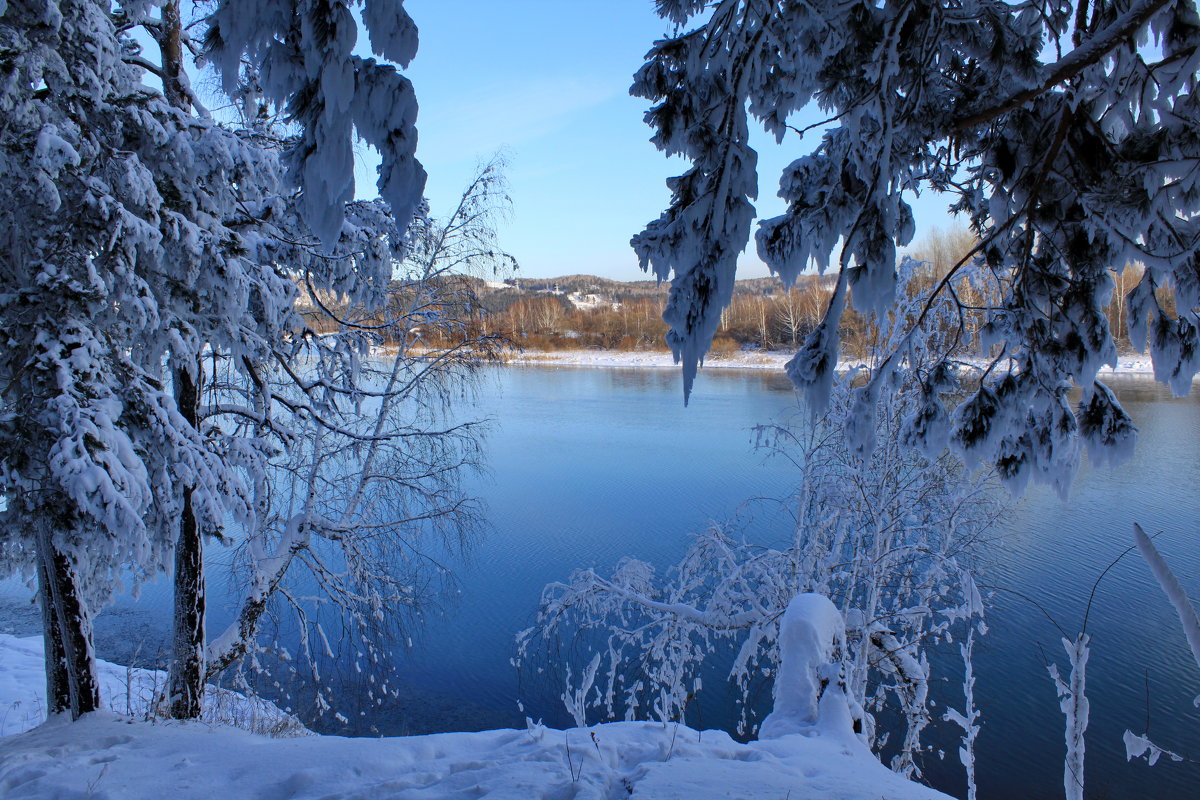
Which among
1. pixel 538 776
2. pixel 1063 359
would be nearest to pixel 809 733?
pixel 538 776

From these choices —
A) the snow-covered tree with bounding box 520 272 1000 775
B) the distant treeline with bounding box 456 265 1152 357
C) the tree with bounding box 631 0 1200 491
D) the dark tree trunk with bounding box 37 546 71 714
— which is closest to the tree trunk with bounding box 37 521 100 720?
the dark tree trunk with bounding box 37 546 71 714

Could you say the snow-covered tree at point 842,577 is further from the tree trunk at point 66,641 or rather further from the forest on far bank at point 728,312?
the tree trunk at point 66,641

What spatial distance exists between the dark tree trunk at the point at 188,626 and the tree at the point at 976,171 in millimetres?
4386

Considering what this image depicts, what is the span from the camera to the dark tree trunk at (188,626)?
16.1ft

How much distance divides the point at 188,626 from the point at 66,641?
0.85m

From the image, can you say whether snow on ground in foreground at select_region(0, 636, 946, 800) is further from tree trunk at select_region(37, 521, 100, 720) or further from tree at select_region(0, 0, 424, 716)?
tree at select_region(0, 0, 424, 716)

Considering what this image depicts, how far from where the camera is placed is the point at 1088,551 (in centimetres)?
916

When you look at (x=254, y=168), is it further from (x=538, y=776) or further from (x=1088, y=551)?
(x=1088, y=551)

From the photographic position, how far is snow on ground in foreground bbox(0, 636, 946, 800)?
2.80 meters

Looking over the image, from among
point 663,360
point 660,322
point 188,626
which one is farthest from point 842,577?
point 660,322

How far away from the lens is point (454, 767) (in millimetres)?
3102

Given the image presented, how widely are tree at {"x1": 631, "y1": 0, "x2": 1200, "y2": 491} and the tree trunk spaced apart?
14.3 feet

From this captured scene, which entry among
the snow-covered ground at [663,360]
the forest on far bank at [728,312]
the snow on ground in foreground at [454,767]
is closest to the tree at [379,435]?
the forest on far bank at [728,312]

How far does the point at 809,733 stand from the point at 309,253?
5040mm
